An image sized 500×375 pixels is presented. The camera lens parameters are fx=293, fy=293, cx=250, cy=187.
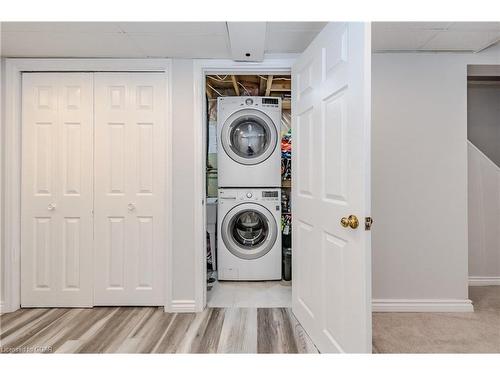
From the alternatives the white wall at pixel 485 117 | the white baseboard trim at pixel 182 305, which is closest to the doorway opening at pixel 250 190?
the white baseboard trim at pixel 182 305

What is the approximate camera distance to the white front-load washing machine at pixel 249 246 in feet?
10.2

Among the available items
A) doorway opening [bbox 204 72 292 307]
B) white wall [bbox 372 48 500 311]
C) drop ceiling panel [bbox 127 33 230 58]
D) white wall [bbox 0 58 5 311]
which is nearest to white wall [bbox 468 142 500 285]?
white wall [bbox 372 48 500 311]

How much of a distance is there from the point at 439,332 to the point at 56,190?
307 cm

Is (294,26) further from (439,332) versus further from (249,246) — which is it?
(439,332)

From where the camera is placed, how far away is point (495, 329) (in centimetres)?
207

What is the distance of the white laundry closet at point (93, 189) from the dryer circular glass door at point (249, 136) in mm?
897

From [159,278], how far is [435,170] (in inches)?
93.4

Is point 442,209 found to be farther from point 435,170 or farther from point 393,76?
point 393,76

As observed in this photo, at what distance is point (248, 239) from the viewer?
3191 millimetres

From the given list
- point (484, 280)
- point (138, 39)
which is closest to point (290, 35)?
point (138, 39)

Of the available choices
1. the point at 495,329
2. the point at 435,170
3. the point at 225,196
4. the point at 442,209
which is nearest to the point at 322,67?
the point at 435,170

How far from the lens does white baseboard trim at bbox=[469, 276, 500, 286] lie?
2.92m

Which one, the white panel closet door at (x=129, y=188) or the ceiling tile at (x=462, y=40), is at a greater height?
the ceiling tile at (x=462, y=40)

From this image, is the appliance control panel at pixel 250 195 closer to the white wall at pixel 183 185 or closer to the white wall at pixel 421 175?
the white wall at pixel 183 185
